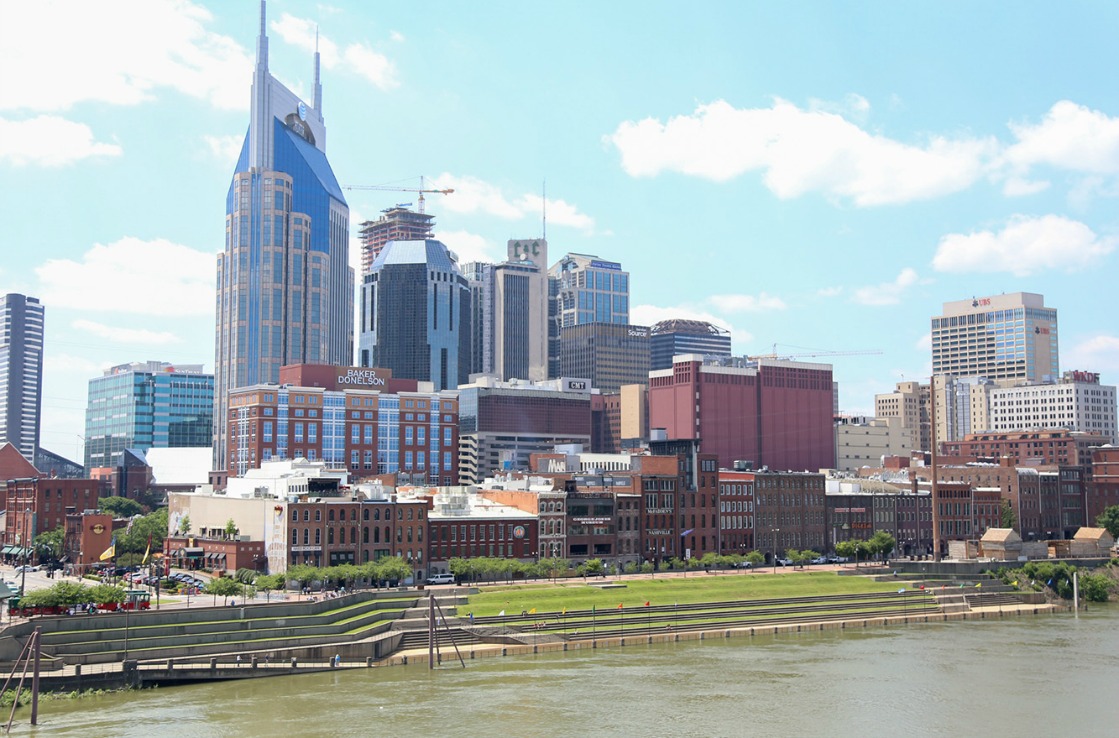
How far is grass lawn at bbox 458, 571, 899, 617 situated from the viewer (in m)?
127

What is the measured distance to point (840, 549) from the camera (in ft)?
591

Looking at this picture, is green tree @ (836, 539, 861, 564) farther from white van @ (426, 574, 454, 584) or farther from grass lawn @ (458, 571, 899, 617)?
white van @ (426, 574, 454, 584)

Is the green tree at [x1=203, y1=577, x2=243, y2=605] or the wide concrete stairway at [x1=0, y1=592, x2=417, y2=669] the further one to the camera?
the green tree at [x1=203, y1=577, x2=243, y2=605]

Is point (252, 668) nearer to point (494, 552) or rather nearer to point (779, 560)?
point (494, 552)

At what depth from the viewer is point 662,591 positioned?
139875 mm

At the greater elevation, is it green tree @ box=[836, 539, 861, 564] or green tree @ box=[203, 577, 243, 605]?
green tree @ box=[836, 539, 861, 564]

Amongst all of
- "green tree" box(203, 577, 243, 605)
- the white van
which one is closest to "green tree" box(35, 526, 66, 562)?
"green tree" box(203, 577, 243, 605)

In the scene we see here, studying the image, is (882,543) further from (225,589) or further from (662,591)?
(225,589)

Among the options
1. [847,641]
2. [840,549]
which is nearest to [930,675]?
[847,641]

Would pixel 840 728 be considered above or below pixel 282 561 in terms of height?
below

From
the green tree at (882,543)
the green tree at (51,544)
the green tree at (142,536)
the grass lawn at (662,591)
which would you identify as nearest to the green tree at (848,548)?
the green tree at (882,543)

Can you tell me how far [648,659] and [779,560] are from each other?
75.8 metres

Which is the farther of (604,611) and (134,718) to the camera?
(604,611)

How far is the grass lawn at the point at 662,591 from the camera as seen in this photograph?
12700 cm
